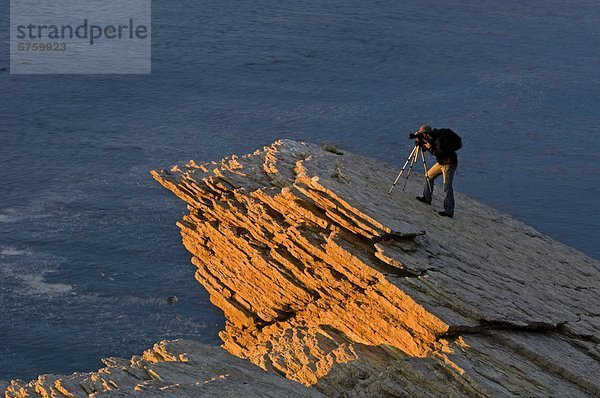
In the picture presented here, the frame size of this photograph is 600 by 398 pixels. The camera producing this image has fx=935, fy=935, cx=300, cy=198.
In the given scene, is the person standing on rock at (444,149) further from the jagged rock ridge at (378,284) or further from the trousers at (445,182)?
the jagged rock ridge at (378,284)

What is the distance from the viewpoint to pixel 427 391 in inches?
1117

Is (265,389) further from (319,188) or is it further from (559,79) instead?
(559,79)

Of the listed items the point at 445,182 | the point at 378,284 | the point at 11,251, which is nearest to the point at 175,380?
the point at 378,284

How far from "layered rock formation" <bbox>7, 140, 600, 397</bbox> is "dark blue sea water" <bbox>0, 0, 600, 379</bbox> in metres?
19.5

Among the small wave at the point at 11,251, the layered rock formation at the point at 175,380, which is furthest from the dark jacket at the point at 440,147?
the small wave at the point at 11,251

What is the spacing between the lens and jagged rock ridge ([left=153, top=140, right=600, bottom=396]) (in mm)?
29484

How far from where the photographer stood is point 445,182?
1480 inches

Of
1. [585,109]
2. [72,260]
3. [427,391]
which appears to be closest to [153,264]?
[72,260]

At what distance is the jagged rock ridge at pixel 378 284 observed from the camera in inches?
1161

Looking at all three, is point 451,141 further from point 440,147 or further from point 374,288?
point 374,288

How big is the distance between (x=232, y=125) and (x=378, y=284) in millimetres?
62425
